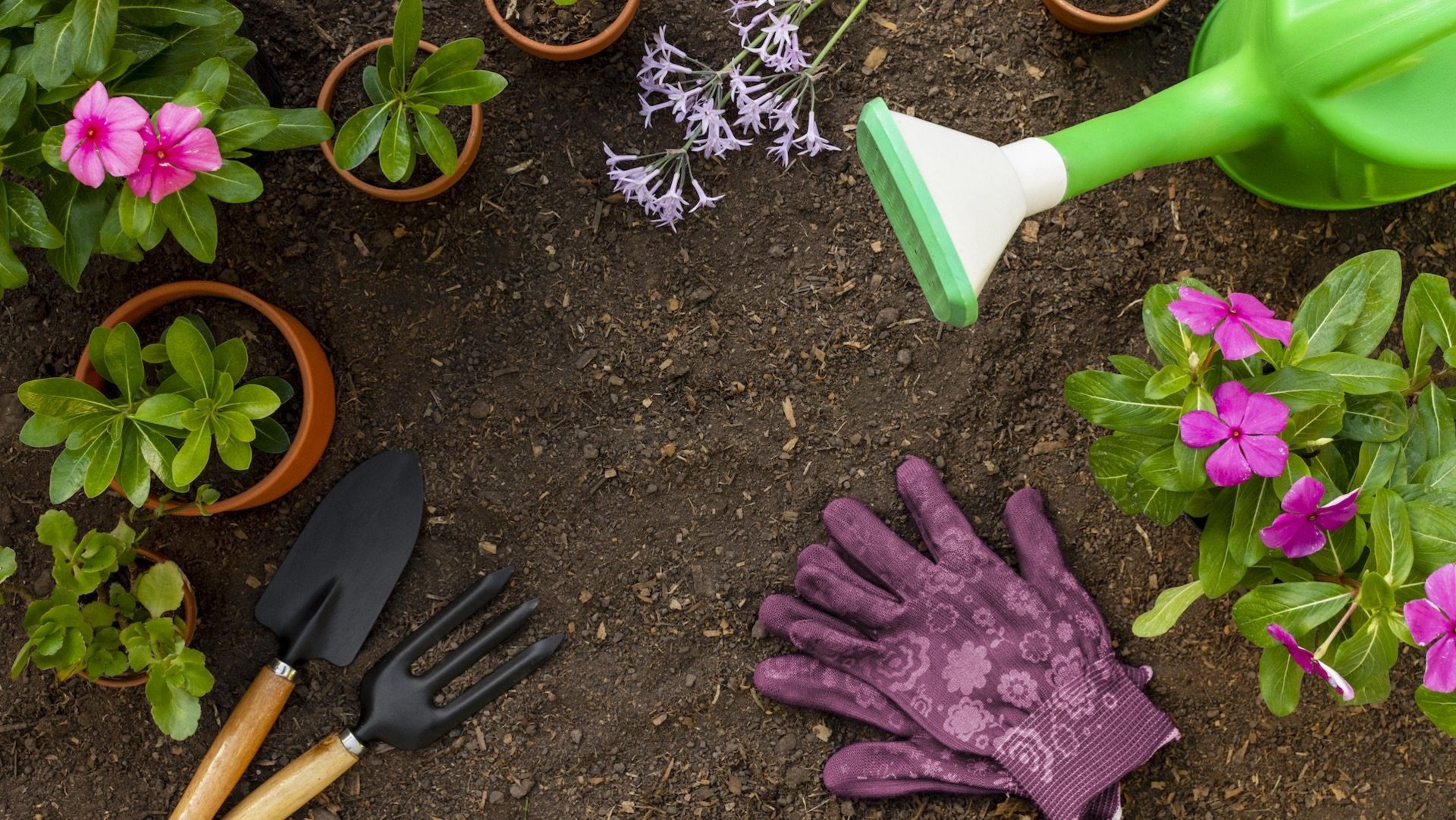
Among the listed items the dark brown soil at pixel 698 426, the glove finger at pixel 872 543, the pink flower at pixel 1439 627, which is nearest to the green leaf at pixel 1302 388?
the pink flower at pixel 1439 627

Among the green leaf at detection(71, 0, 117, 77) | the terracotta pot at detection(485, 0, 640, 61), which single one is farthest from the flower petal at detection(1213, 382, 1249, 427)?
the green leaf at detection(71, 0, 117, 77)

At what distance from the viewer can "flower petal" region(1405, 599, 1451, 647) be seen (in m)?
0.94

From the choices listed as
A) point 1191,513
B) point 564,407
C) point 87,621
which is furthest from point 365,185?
point 1191,513

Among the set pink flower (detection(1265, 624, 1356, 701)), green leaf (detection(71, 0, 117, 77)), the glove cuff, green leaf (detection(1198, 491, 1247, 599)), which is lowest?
the glove cuff

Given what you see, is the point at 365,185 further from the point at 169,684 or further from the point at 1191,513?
the point at 1191,513

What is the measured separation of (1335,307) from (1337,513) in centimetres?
28

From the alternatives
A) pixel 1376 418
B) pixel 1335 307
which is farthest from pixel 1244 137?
pixel 1376 418

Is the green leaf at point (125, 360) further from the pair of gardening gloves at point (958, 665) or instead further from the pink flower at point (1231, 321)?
the pink flower at point (1231, 321)

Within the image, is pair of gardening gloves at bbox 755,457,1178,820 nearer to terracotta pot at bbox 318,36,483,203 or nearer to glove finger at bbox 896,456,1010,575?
glove finger at bbox 896,456,1010,575

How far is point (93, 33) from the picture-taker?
104 centimetres

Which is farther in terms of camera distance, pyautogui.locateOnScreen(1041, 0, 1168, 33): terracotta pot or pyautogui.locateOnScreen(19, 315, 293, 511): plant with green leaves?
pyautogui.locateOnScreen(1041, 0, 1168, 33): terracotta pot

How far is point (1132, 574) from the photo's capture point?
169cm

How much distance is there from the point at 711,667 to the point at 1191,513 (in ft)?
2.71

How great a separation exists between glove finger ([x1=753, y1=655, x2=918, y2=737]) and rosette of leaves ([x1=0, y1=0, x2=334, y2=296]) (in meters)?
1.07
